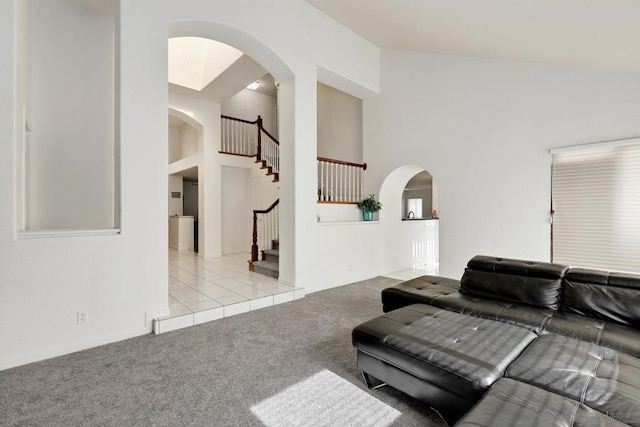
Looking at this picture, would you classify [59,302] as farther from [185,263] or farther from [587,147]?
[587,147]

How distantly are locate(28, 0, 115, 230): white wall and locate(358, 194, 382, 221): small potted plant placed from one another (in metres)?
3.94

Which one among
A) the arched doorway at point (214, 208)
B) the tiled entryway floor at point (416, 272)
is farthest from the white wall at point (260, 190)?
the tiled entryway floor at point (416, 272)

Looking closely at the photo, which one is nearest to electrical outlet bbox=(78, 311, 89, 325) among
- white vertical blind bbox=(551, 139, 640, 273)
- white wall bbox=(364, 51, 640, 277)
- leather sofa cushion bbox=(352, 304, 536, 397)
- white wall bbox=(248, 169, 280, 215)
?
leather sofa cushion bbox=(352, 304, 536, 397)

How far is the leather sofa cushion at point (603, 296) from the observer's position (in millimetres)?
2168

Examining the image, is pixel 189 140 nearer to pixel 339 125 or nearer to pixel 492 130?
pixel 339 125

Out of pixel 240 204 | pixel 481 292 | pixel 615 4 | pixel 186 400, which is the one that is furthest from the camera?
pixel 240 204

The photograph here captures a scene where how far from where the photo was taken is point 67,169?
3.44 m

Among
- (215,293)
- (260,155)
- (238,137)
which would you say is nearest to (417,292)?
(215,293)

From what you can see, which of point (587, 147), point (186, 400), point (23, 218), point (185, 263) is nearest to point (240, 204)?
point (185, 263)

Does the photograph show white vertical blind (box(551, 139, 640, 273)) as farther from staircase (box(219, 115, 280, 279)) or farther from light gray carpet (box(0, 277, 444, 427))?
staircase (box(219, 115, 280, 279))

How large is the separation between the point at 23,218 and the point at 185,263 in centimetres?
357

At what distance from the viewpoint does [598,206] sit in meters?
3.49

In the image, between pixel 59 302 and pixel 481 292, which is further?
pixel 481 292

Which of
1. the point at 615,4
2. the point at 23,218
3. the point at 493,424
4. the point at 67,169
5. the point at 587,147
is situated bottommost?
the point at 493,424
